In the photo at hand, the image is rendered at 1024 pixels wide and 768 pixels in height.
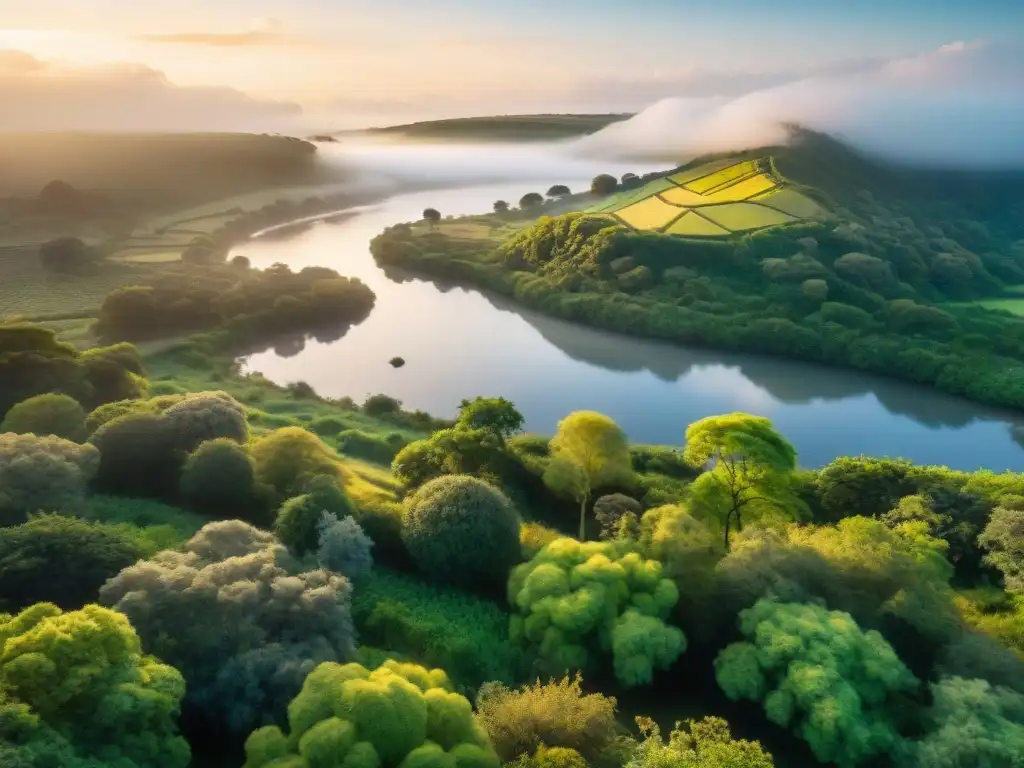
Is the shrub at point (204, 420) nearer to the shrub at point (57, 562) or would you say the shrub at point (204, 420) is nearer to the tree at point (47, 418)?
the tree at point (47, 418)

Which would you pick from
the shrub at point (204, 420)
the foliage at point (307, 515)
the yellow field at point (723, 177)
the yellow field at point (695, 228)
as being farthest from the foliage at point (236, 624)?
the yellow field at point (723, 177)

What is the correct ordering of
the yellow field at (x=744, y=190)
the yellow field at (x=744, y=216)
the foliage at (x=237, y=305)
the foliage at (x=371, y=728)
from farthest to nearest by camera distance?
the yellow field at (x=744, y=190), the yellow field at (x=744, y=216), the foliage at (x=237, y=305), the foliage at (x=371, y=728)

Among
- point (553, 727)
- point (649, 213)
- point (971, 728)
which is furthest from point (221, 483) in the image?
point (649, 213)

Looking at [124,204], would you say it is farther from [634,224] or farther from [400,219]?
[634,224]

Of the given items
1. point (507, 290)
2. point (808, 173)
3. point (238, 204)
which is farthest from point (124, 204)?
point (808, 173)

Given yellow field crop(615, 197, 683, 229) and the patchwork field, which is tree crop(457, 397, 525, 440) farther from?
yellow field crop(615, 197, 683, 229)

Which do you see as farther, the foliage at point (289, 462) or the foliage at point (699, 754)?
the foliage at point (289, 462)

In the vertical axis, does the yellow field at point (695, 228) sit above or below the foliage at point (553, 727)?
above
